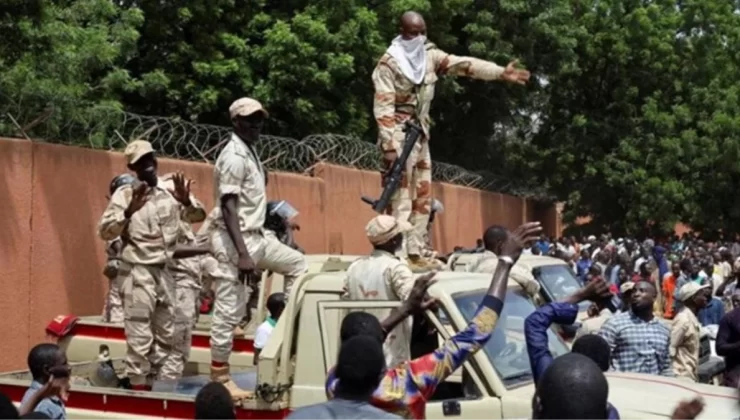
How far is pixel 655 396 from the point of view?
634 centimetres

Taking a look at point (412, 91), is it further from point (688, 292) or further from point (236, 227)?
point (688, 292)

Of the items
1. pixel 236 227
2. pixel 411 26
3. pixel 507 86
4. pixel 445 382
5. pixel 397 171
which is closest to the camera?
pixel 445 382

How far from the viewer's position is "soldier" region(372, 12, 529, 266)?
9062mm

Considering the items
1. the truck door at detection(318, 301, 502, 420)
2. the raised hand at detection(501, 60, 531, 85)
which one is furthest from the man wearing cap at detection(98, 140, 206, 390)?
the raised hand at detection(501, 60, 531, 85)

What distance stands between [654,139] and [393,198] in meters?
25.3

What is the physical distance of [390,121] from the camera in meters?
9.09

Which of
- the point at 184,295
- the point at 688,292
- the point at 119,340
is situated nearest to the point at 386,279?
the point at 184,295

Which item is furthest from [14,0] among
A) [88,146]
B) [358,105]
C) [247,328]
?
[358,105]

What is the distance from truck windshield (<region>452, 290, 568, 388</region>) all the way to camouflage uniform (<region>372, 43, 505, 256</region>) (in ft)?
7.36

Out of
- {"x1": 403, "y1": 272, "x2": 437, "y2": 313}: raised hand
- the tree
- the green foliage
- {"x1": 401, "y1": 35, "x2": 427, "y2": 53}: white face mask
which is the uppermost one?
the green foliage

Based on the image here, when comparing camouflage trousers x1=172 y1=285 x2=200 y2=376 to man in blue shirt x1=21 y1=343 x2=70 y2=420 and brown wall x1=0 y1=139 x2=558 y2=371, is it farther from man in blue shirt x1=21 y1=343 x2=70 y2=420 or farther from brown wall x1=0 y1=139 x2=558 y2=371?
brown wall x1=0 y1=139 x2=558 y2=371

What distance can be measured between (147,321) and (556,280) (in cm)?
405

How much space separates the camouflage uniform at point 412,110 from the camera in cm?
907

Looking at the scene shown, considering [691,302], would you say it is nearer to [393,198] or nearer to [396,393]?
[393,198]
